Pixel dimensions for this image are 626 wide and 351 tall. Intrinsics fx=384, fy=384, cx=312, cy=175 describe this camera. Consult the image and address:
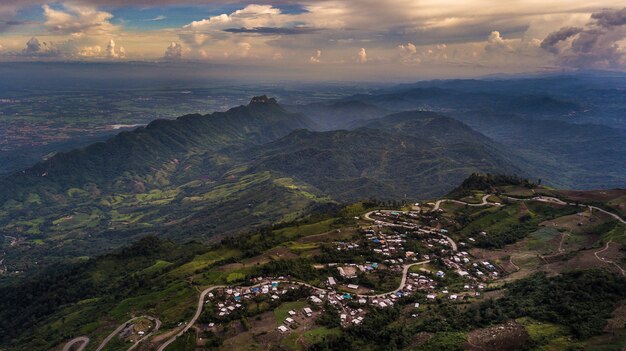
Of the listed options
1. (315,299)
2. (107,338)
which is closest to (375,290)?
(315,299)

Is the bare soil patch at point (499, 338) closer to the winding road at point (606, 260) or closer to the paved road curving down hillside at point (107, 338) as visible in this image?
the winding road at point (606, 260)

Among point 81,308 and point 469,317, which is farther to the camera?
point 81,308

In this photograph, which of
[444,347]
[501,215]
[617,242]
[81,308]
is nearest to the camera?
[444,347]

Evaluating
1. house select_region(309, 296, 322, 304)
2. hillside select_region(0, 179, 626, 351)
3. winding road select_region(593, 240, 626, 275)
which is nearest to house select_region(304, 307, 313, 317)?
hillside select_region(0, 179, 626, 351)

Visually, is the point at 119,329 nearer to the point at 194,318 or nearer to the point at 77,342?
the point at 77,342

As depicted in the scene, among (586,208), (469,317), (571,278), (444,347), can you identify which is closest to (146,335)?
(444,347)

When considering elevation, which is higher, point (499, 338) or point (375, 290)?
point (499, 338)

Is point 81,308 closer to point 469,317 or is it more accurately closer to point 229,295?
point 229,295

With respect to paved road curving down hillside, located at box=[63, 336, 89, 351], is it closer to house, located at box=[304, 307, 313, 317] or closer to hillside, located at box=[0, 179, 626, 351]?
hillside, located at box=[0, 179, 626, 351]
